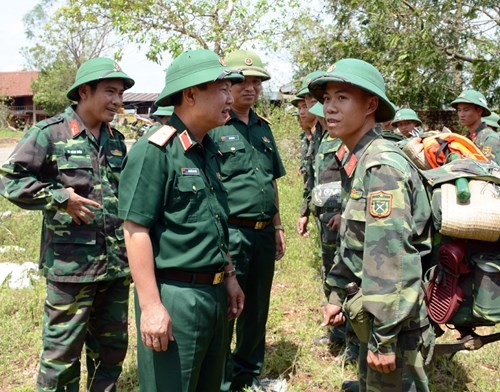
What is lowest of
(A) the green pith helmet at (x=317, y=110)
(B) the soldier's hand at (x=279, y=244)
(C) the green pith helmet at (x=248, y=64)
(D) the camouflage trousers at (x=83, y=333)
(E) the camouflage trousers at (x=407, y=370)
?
(D) the camouflage trousers at (x=83, y=333)

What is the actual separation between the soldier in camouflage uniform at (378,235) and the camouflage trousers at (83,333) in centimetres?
147

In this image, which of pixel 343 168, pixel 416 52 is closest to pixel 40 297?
pixel 343 168

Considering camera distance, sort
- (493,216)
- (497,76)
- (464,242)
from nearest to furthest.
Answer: (493,216) < (464,242) < (497,76)

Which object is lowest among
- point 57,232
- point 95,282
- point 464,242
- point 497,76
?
point 95,282

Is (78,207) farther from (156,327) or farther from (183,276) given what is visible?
(156,327)

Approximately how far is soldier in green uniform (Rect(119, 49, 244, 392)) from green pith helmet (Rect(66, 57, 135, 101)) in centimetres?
100

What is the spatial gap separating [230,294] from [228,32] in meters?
11.9

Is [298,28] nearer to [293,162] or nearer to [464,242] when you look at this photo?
[293,162]

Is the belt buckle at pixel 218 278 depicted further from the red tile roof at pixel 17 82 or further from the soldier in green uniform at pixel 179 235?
the red tile roof at pixel 17 82

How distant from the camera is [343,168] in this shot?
2.41m

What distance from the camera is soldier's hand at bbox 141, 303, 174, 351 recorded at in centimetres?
206

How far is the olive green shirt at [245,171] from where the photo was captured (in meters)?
3.40

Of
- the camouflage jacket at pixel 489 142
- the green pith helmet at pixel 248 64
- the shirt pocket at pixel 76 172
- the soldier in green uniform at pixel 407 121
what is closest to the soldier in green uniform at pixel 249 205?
the green pith helmet at pixel 248 64

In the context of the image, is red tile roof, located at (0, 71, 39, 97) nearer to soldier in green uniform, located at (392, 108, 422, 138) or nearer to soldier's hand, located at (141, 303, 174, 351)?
soldier in green uniform, located at (392, 108, 422, 138)
